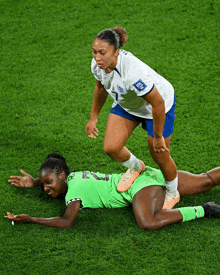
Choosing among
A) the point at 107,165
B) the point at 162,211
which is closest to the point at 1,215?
the point at 107,165

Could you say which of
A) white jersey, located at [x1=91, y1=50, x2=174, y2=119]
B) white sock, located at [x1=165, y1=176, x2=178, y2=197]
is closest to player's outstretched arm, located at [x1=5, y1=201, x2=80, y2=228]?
white sock, located at [x1=165, y1=176, x2=178, y2=197]

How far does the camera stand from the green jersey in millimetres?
2883

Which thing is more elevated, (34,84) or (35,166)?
(34,84)

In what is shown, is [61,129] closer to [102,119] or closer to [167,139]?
[102,119]

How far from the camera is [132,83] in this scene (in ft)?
7.52

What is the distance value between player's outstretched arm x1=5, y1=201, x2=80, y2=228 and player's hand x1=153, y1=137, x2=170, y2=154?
2.50 ft

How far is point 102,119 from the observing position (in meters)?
4.01

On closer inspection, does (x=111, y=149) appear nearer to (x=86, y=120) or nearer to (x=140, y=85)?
(x=140, y=85)

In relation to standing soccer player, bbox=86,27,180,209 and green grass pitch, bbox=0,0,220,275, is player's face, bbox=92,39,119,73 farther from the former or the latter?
green grass pitch, bbox=0,0,220,275

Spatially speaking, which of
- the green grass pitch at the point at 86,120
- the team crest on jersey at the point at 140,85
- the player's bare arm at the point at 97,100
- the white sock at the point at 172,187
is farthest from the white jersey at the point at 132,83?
the green grass pitch at the point at 86,120

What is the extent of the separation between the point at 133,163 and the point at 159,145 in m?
0.50

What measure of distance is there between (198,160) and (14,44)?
321 cm

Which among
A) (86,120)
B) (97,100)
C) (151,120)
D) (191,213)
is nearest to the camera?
(151,120)

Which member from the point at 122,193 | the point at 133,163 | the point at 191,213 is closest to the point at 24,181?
the point at 122,193
